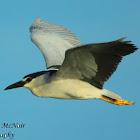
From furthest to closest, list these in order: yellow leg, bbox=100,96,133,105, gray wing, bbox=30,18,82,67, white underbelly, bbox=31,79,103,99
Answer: gray wing, bbox=30,18,82,67 < yellow leg, bbox=100,96,133,105 < white underbelly, bbox=31,79,103,99

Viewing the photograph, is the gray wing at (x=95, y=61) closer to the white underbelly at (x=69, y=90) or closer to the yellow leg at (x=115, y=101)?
the white underbelly at (x=69, y=90)

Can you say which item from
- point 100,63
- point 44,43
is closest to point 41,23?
point 44,43

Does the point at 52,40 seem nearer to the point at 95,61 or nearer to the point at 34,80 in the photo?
the point at 34,80

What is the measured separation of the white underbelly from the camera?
7.94 metres

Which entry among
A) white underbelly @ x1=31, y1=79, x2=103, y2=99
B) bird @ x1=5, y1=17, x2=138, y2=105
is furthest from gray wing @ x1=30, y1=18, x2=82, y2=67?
white underbelly @ x1=31, y1=79, x2=103, y2=99

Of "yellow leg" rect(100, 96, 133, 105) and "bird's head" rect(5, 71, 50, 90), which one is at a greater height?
"bird's head" rect(5, 71, 50, 90)

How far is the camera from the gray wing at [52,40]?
970cm

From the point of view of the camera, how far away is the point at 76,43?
1039cm

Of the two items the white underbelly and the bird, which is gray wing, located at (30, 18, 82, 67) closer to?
the bird

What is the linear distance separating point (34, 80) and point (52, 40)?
98.1 inches

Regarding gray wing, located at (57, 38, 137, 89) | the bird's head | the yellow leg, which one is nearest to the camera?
gray wing, located at (57, 38, 137, 89)

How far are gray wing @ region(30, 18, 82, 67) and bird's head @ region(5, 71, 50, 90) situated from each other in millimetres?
1287

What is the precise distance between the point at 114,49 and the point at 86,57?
520 millimetres

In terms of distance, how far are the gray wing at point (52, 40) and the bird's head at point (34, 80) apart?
1.29 m
